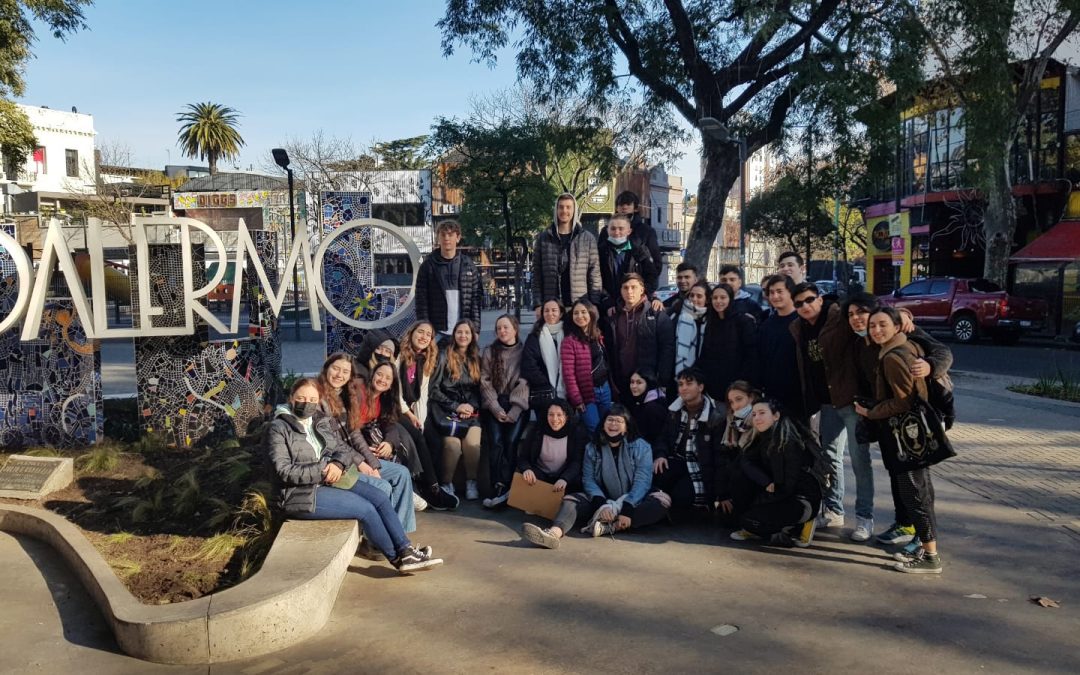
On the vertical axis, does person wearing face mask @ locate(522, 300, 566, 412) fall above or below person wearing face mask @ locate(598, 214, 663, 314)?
below

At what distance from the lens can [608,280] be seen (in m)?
8.27

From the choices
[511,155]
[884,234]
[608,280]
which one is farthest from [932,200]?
[608,280]

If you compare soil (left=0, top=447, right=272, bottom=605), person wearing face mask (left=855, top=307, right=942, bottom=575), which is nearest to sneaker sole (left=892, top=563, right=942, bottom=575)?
person wearing face mask (left=855, top=307, right=942, bottom=575)

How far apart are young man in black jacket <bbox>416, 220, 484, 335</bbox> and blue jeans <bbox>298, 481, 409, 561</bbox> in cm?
310

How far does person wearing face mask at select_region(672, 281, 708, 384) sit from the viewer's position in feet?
22.8

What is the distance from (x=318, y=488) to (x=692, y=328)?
333 centimetres

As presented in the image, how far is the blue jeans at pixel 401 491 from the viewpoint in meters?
5.76

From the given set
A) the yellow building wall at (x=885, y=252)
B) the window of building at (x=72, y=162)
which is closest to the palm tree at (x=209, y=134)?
the window of building at (x=72, y=162)

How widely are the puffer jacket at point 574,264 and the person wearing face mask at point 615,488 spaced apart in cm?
203

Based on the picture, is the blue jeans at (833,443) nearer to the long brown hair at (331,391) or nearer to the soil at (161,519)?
the long brown hair at (331,391)

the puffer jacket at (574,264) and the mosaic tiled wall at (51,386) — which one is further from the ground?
the puffer jacket at (574,264)

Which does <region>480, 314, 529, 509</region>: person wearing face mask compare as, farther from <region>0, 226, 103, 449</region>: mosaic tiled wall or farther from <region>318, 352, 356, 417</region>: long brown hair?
<region>0, 226, 103, 449</region>: mosaic tiled wall

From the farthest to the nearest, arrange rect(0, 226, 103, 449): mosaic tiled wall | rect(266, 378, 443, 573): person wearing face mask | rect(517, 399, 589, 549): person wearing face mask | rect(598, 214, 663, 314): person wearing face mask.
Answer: rect(598, 214, 663, 314): person wearing face mask → rect(0, 226, 103, 449): mosaic tiled wall → rect(517, 399, 589, 549): person wearing face mask → rect(266, 378, 443, 573): person wearing face mask

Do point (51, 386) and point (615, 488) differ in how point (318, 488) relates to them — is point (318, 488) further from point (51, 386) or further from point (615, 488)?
point (51, 386)
